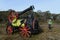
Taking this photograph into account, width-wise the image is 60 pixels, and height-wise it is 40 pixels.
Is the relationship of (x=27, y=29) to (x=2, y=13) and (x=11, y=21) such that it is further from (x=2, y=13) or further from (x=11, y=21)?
(x=2, y=13)

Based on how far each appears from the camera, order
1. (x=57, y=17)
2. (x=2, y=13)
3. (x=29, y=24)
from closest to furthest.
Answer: (x=29, y=24), (x=2, y=13), (x=57, y=17)

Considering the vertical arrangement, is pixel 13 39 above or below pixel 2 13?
below

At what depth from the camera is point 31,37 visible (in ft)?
64.8

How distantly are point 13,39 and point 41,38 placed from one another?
7.23 ft

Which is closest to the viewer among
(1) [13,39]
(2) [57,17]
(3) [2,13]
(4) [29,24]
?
(1) [13,39]

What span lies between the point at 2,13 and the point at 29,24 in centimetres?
1412

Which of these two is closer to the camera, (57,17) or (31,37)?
(31,37)

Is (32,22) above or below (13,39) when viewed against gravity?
above

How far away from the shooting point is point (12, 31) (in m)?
21.4

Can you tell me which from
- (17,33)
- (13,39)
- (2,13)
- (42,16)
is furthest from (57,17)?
(13,39)

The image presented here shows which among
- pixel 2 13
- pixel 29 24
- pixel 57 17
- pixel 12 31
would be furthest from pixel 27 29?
pixel 57 17

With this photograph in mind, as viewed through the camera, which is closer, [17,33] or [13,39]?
[13,39]

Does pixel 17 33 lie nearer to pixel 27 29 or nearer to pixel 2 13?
pixel 27 29

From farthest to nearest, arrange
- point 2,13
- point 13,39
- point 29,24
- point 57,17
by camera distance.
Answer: point 57,17, point 2,13, point 29,24, point 13,39
